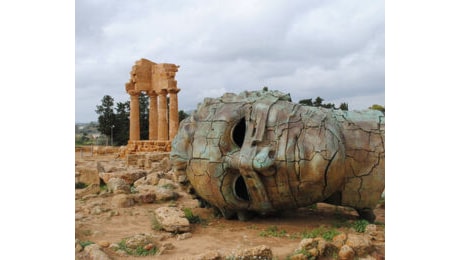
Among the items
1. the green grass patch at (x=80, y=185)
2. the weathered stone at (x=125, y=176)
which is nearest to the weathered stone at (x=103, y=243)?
the weathered stone at (x=125, y=176)

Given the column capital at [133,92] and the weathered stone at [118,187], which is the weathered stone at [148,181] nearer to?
the weathered stone at [118,187]

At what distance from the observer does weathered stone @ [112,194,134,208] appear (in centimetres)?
737

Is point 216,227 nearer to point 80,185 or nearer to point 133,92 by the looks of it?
point 80,185

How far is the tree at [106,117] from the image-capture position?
32.6 metres

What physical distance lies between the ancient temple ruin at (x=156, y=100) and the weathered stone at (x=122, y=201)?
38.9 ft

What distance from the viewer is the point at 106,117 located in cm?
3288

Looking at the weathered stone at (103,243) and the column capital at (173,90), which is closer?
the weathered stone at (103,243)

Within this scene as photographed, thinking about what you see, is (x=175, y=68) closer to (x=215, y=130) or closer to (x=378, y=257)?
(x=215, y=130)

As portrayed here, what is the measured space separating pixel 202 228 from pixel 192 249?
105 centimetres

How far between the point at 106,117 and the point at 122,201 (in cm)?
2692

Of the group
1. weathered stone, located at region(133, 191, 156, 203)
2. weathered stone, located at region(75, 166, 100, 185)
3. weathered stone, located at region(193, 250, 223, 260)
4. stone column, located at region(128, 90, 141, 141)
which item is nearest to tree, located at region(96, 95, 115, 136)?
stone column, located at region(128, 90, 141, 141)

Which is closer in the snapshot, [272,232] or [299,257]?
[299,257]

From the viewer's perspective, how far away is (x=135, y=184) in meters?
9.74

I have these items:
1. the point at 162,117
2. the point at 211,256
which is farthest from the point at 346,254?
the point at 162,117
